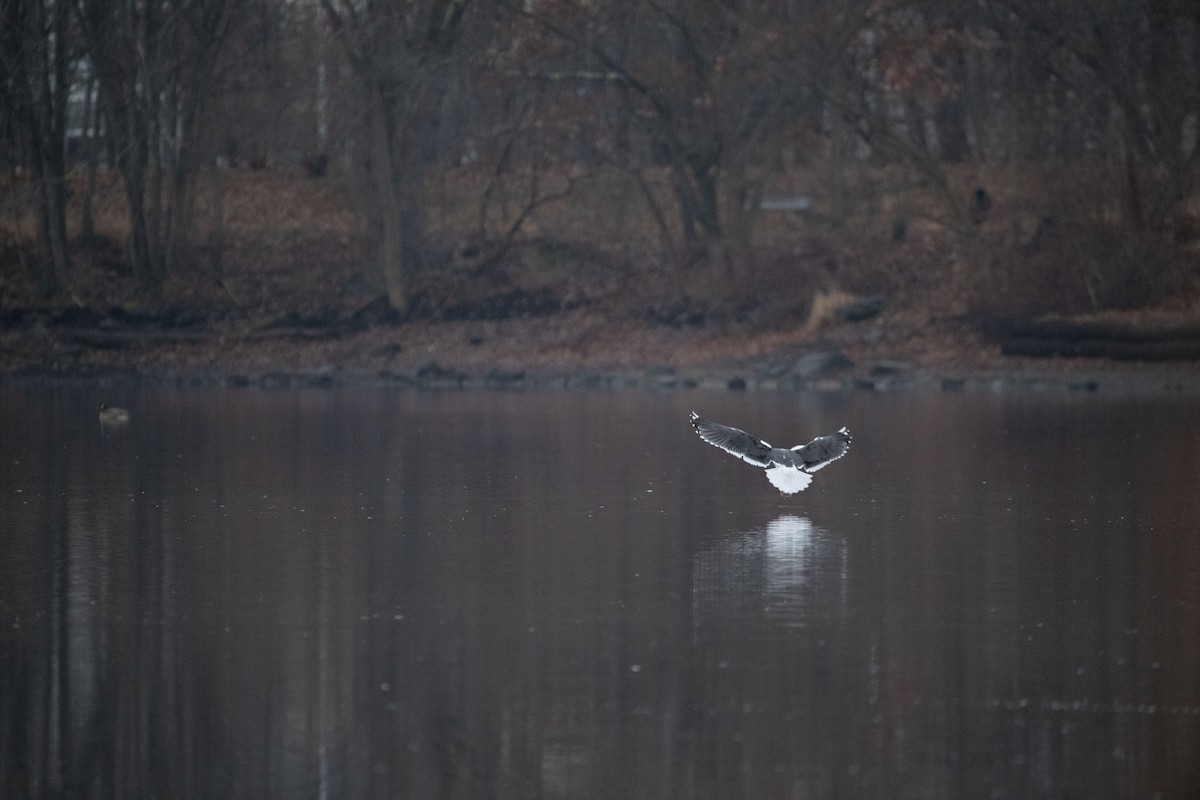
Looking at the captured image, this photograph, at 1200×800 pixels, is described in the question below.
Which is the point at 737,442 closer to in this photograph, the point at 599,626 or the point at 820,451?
the point at 820,451

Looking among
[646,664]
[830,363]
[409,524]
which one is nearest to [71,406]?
[830,363]

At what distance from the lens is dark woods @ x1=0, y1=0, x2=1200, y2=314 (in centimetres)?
3459

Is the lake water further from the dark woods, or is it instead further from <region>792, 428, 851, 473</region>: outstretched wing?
the dark woods

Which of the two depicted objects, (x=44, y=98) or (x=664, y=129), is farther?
(x=44, y=98)

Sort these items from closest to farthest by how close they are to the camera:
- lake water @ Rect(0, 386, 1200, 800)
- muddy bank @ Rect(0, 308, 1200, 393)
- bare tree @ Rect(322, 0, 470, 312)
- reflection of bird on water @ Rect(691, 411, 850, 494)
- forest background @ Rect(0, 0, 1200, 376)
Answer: lake water @ Rect(0, 386, 1200, 800)
reflection of bird on water @ Rect(691, 411, 850, 494)
muddy bank @ Rect(0, 308, 1200, 393)
forest background @ Rect(0, 0, 1200, 376)
bare tree @ Rect(322, 0, 470, 312)

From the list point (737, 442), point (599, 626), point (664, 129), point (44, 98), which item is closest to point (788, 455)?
point (737, 442)

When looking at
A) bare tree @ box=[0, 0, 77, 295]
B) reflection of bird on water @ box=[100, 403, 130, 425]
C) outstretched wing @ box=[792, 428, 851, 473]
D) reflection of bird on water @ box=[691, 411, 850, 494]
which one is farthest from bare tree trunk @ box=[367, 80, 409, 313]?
outstretched wing @ box=[792, 428, 851, 473]

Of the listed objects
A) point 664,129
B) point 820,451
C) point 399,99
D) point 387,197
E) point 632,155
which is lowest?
point 820,451

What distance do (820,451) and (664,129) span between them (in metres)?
23.1

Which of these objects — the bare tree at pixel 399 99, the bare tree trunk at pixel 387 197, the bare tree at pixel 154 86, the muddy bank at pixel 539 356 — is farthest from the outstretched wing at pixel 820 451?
the bare tree at pixel 154 86

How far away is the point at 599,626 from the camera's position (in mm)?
10273

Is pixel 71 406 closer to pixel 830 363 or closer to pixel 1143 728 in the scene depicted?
pixel 830 363

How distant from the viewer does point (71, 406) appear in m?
Result: 28.3

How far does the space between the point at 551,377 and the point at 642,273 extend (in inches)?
268
